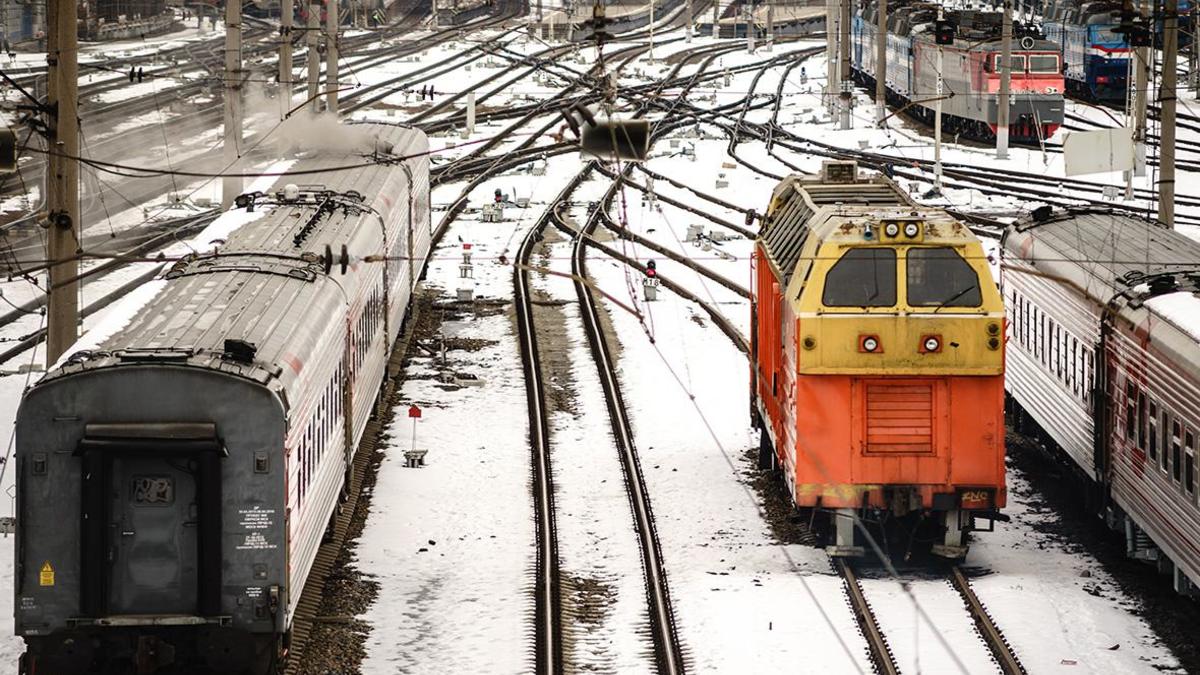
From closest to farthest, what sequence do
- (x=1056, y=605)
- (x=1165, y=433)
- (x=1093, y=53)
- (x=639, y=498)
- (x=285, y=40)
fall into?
(x=1165, y=433)
(x=1056, y=605)
(x=639, y=498)
(x=285, y=40)
(x=1093, y=53)

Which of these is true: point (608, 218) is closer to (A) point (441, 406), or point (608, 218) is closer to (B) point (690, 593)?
(A) point (441, 406)

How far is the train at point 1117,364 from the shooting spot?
53.2 feet

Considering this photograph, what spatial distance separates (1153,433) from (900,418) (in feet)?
7.27

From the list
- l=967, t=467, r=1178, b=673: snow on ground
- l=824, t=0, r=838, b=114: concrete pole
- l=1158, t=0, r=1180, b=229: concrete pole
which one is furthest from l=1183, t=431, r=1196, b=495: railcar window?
l=824, t=0, r=838, b=114: concrete pole

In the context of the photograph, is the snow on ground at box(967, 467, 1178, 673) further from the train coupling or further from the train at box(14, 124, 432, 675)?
the train at box(14, 124, 432, 675)

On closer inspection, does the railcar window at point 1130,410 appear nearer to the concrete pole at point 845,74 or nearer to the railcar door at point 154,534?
the railcar door at point 154,534

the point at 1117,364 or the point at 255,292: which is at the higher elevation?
the point at 255,292

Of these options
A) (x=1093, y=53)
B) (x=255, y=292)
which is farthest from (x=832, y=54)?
(x=255, y=292)

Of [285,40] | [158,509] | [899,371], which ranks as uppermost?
[285,40]

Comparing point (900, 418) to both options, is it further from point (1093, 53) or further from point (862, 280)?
point (1093, 53)

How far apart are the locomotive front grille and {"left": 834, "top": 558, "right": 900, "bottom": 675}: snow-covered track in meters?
1.20

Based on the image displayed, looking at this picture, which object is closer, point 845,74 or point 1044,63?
point 1044,63

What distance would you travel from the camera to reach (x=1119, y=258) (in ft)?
66.5

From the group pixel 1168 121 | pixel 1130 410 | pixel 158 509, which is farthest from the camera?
pixel 1168 121
